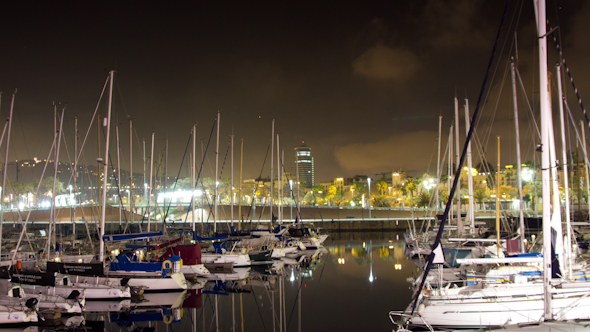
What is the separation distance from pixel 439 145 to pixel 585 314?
106 feet

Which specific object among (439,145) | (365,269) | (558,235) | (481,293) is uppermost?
(439,145)

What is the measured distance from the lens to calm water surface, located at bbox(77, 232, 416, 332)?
18.9m

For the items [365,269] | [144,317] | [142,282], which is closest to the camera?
[144,317]

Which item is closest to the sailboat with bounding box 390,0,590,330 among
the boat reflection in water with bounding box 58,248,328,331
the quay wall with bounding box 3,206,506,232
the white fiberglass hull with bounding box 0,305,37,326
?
the boat reflection in water with bounding box 58,248,328,331

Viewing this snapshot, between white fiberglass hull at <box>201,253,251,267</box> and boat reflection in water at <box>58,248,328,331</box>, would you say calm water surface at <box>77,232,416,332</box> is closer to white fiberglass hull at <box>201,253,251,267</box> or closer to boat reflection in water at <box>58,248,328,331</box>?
boat reflection in water at <box>58,248,328,331</box>

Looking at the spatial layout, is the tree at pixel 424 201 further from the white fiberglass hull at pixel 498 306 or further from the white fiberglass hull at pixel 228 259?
the white fiberglass hull at pixel 498 306

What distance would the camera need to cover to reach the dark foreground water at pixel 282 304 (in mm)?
18844

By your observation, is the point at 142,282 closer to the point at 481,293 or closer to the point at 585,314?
the point at 481,293

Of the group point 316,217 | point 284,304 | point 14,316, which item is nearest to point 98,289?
point 14,316

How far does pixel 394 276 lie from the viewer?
30531 millimetres

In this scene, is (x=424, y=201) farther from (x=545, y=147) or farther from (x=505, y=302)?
(x=545, y=147)

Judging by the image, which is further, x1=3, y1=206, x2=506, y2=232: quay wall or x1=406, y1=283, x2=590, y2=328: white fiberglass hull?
x1=3, y1=206, x2=506, y2=232: quay wall

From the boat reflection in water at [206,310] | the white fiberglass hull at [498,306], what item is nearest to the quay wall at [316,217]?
the boat reflection in water at [206,310]

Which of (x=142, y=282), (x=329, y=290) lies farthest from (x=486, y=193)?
(x=142, y=282)
